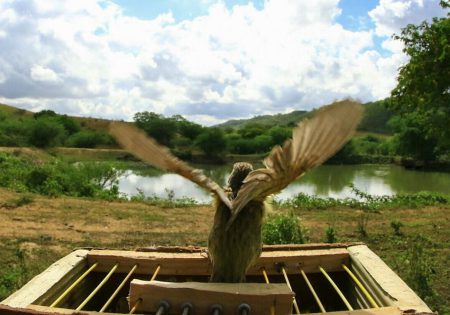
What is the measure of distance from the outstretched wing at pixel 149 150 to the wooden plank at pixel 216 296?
1.54ft

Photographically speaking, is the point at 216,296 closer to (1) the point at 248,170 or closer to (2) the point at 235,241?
(2) the point at 235,241

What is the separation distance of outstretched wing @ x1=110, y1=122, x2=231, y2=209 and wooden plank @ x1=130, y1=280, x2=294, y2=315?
1.54ft

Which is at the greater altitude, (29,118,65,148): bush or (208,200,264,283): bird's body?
(29,118,65,148): bush

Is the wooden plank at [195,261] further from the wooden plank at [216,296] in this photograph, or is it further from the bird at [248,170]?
the wooden plank at [216,296]

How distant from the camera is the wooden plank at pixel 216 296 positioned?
2.12m

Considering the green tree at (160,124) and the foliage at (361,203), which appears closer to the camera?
the foliage at (361,203)

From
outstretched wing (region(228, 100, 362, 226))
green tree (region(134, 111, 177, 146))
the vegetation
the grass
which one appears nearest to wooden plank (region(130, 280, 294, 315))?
outstretched wing (region(228, 100, 362, 226))

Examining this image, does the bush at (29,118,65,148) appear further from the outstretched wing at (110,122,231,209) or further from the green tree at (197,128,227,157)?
the outstretched wing at (110,122,231,209)

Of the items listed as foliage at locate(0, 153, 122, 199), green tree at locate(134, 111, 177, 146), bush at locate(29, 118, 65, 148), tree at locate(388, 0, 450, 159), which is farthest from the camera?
green tree at locate(134, 111, 177, 146)

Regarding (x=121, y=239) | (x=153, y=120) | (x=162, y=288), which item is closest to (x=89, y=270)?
(x=162, y=288)

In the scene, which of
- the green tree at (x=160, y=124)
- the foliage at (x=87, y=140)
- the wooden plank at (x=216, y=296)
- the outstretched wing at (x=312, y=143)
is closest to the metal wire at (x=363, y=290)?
the wooden plank at (x=216, y=296)

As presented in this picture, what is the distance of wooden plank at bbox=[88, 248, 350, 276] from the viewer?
339cm

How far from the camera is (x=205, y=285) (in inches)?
85.7

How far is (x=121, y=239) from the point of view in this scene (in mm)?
9211
